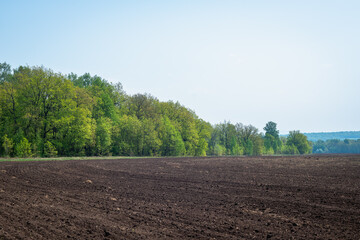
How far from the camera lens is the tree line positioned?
4753 cm

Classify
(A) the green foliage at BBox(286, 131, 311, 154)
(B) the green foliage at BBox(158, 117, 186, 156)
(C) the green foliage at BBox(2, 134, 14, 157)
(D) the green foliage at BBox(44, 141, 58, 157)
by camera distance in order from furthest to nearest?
(A) the green foliage at BBox(286, 131, 311, 154), (B) the green foliage at BBox(158, 117, 186, 156), (D) the green foliage at BBox(44, 141, 58, 157), (C) the green foliage at BBox(2, 134, 14, 157)

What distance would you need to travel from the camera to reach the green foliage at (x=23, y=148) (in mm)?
43809

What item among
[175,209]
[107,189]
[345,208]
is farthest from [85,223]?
[345,208]

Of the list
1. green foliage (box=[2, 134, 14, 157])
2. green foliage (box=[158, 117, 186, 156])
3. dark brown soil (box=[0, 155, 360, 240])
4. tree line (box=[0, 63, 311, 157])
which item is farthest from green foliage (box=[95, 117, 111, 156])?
dark brown soil (box=[0, 155, 360, 240])

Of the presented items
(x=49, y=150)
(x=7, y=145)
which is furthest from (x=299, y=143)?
(x=7, y=145)

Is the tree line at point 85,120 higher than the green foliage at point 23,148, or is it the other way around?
the tree line at point 85,120

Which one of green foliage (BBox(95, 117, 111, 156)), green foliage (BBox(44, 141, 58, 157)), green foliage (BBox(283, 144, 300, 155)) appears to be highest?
green foliage (BBox(95, 117, 111, 156))

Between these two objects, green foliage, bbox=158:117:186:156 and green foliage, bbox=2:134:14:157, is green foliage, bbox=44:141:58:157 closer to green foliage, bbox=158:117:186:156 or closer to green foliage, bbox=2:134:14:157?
green foliage, bbox=2:134:14:157

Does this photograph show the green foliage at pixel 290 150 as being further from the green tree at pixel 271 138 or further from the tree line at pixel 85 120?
the tree line at pixel 85 120

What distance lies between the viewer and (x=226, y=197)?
16.2 meters

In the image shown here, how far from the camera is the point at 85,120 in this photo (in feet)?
175

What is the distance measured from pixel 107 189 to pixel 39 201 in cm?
496

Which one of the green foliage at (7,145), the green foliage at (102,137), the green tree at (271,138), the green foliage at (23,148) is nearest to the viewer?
the green foliage at (7,145)

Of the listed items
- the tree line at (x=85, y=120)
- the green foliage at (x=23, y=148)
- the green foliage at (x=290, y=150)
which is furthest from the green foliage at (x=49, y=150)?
the green foliage at (x=290, y=150)
